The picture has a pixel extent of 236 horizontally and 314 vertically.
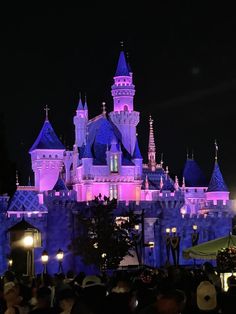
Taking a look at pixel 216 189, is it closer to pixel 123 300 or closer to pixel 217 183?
pixel 217 183

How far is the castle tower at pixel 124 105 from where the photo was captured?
66188 millimetres

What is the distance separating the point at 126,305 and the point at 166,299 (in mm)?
1766

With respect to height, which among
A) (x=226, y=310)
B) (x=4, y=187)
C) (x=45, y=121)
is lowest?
(x=226, y=310)

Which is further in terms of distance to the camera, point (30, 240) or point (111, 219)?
point (111, 219)

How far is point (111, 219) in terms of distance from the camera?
189ft

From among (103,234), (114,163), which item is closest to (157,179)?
(114,163)

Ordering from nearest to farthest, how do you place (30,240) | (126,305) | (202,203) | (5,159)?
1. (126,305)
2. (30,240)
3. (5,159)
4. (202,203)

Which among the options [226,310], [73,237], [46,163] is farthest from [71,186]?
[226,310]

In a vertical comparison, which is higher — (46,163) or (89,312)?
(46,163)

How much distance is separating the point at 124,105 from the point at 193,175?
37.1ft

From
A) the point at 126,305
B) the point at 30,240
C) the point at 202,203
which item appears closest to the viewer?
the point at 126,305

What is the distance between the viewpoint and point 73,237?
5816 centimetres

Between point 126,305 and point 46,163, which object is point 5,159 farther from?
point 126,305

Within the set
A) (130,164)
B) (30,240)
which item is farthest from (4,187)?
(30,240)
